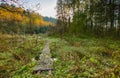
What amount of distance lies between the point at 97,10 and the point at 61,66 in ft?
85.2

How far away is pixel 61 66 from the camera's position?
11.5 m

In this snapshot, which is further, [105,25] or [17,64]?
[105,25]

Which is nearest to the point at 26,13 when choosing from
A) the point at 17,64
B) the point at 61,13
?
the point at 17,64

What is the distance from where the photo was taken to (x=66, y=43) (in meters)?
24.8

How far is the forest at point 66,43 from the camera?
701cm

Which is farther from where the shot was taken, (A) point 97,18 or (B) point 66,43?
(A) point 97,18

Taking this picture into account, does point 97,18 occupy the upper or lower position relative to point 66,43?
upper

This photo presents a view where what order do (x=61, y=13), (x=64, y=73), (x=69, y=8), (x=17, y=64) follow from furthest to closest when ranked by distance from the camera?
1. (x=61, y=13)
2. (x=69, y=8)
3. (x=17, y=64)
4. (x=64, y=73)

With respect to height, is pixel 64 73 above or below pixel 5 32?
below

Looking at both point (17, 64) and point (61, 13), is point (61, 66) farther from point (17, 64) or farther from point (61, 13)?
point (61, 13)

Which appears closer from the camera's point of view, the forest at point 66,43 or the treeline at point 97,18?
the forest at point 66,43

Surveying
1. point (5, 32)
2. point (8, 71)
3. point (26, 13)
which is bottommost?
point (8, 71)

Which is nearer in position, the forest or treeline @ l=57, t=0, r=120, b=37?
the forest

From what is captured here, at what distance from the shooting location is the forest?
23.0 ft
